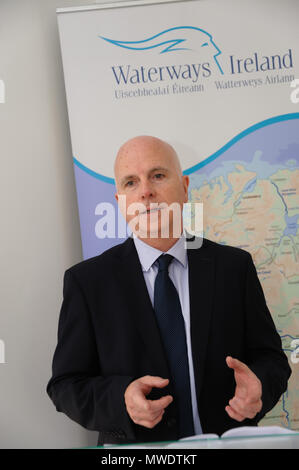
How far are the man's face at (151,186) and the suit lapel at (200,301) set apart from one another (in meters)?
0.18

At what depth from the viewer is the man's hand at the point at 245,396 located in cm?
170

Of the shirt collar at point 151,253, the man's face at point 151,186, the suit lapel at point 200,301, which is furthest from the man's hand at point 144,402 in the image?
the man's face at point 151,186

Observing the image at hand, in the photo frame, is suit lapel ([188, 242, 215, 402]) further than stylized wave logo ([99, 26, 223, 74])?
No

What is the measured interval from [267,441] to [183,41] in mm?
1867

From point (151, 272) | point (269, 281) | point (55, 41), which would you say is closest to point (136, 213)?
point (151, 272)

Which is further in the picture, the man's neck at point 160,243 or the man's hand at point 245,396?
the man's neck at point 160,243

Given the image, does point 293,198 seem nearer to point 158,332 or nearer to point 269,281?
point 269,281

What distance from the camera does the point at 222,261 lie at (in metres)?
2.14

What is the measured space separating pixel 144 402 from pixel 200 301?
0.55m

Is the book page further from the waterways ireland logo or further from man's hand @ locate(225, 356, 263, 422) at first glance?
the waterways ireland logo

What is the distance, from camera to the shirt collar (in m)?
2.08

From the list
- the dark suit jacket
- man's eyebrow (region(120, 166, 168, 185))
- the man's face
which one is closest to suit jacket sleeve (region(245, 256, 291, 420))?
the dark suit jacket

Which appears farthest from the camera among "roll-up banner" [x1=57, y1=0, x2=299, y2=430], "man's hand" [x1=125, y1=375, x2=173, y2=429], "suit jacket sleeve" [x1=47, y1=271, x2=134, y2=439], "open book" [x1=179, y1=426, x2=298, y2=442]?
"roll-up banner" [x1=57, y1=0, x2=299, y2=430]

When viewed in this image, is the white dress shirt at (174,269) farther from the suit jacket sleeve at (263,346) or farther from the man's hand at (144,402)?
the man's hand at (144,402)
